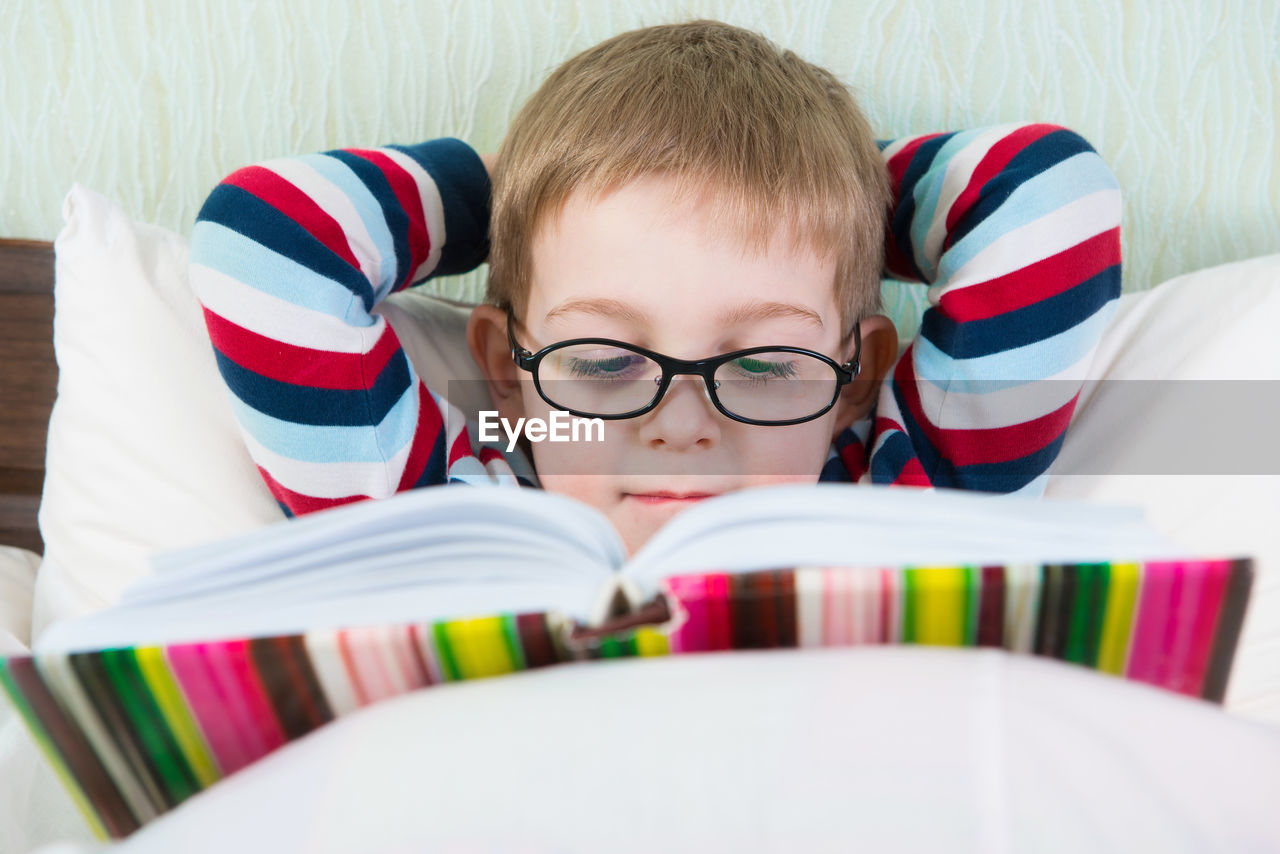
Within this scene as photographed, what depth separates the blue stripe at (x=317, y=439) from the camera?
2.19 ft

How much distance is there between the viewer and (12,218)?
3.11ft

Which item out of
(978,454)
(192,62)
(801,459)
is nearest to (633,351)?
(801,459)

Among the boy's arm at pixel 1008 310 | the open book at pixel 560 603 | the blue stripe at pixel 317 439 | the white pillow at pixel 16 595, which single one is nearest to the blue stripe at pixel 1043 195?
the boy's arm at pixel 1008 310

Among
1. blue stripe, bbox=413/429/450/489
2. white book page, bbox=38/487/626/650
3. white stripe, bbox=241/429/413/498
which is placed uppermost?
white book page, bbox=38/487/626/650

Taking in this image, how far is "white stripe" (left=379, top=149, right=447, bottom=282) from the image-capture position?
76cm

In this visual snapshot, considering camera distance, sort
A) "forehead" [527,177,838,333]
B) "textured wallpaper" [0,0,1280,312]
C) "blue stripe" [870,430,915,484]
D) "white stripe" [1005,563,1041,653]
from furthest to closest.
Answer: "textured wallpaper" [0,0,1280,312]
"blue stripe" [870,430,915,484]
"forehead" [527,177,838,333]
"white stripe" [1005,563,1041,653]

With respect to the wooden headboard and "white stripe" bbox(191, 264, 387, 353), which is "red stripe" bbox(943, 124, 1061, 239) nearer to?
"white stripe" bbox(191, 264, 387, 353)

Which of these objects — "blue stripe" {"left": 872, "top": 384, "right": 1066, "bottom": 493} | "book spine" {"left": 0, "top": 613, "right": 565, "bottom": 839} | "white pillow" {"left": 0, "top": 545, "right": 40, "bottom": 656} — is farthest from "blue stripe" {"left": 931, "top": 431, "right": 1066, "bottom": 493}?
"white pillow" {"left": 0, "top": 545, "right": 40, "bottom": 656}

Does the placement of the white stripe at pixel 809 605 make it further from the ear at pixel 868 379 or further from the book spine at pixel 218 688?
the ear at pixel 868 379

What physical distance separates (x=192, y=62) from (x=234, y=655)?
80 cm

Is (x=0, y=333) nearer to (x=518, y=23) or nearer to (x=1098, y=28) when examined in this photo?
(x=518, y=23)

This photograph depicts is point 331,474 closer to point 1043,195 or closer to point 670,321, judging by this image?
point 670,321

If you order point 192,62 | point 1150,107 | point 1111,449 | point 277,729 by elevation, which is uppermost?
point 192,62

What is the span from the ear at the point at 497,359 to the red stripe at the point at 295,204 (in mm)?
149
